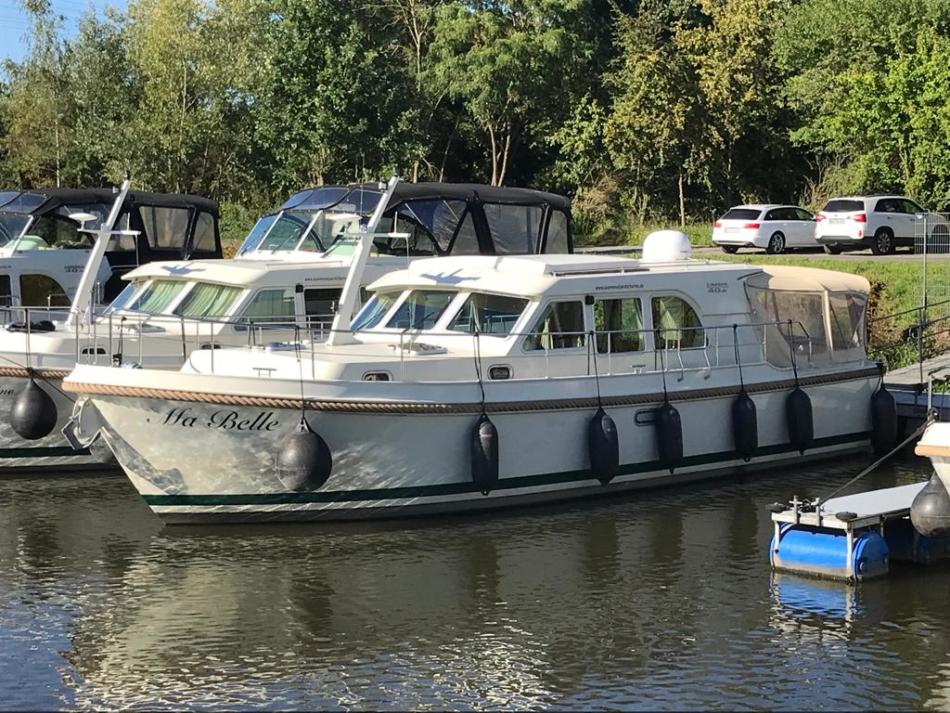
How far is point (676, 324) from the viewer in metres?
18.2

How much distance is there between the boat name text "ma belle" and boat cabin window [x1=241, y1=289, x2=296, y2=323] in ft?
14.5

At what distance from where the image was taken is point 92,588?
14.3 m

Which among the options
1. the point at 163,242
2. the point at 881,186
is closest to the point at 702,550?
the point at 163,242

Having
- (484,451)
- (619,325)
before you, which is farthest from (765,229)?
(484,451)

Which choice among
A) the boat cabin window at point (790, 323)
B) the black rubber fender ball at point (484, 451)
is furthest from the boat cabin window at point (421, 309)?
the boat cabin window at point (790, 323)

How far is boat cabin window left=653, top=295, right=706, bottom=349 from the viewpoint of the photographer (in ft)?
59.4

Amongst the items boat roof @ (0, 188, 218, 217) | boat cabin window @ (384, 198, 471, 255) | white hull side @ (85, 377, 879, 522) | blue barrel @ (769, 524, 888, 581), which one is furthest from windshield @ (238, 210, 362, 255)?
blue barrel @ (769, 524, 888, 581)

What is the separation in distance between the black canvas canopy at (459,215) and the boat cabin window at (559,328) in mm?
5145

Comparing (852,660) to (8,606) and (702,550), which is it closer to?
(702,550)

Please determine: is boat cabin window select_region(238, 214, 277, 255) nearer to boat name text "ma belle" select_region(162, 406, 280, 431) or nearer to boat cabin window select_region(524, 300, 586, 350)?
boat cabin window select_region(524, 300, 586, 350)

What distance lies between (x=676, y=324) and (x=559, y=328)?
1762mm

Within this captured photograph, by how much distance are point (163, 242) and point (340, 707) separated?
15175 millimetres

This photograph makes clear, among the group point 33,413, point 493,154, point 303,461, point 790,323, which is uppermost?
point 493,154

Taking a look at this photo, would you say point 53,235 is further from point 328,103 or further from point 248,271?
point 328,103
